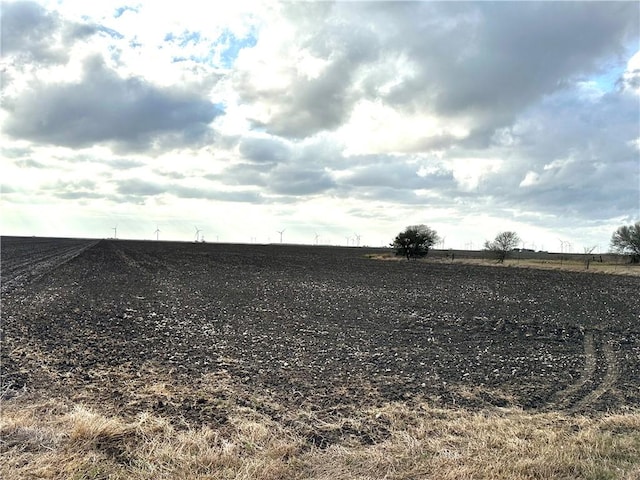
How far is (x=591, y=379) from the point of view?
37.3 feet

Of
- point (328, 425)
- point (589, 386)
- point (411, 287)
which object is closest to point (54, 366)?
point (328, 425)

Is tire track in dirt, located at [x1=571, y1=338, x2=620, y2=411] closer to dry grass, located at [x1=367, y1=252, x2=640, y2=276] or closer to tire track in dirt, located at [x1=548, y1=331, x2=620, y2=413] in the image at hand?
tire track in dirt, located at [x1=548, y1=331, x2=620, y2=413]

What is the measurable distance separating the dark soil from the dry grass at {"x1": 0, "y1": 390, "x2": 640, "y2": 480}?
901 mm

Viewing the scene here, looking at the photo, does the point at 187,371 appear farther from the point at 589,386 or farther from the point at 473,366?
the point at 589,386

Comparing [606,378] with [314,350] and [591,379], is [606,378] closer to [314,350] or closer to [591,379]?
[591,379]

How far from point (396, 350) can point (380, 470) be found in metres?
7.81

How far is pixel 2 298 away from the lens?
2305cm

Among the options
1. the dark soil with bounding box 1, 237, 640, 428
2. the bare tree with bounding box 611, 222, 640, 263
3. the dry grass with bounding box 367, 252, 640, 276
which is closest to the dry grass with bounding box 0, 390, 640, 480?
the dark soil with bounding box 1, 237, 640, 428

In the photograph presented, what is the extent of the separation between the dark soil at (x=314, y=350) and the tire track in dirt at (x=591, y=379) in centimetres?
4

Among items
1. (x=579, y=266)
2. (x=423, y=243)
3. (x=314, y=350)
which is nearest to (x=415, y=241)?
(x=423, y=243)

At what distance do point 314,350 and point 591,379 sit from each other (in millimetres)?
6516

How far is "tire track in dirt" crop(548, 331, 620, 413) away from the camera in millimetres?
9484

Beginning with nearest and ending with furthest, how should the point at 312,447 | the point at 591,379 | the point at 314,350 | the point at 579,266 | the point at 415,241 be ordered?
1. the point at 312,447
2. the point at 591,379
3. the point at 314,350
4. the point at 579,266
5. the point at 415,241

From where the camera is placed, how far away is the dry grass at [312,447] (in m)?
6.33
